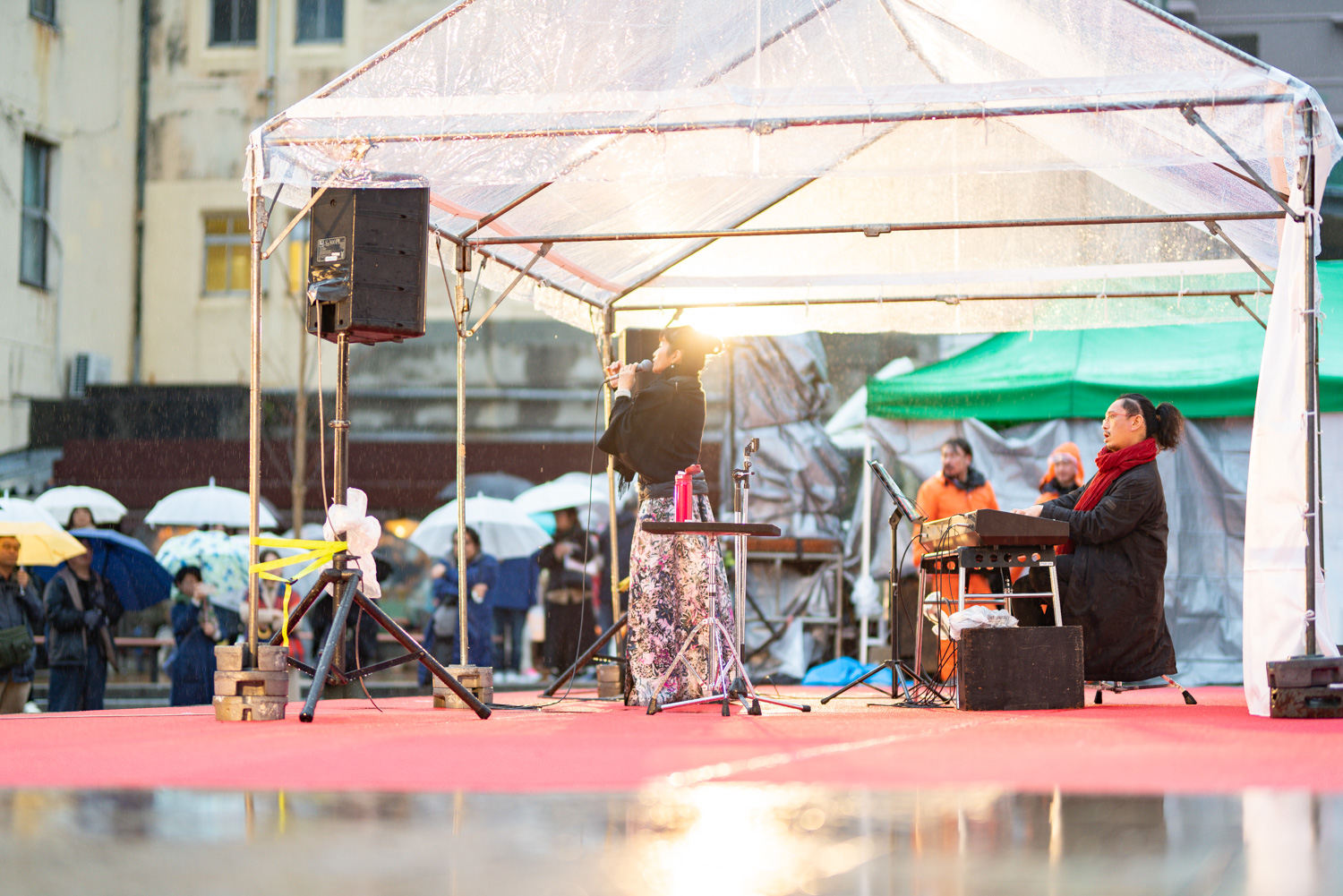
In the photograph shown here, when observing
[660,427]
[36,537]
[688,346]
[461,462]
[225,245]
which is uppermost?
[225,245]

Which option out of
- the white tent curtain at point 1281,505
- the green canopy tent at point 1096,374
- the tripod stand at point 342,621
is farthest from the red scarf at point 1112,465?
the green canopy tent at point 1096,374

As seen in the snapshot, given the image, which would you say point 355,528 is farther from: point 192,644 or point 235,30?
point 235,30

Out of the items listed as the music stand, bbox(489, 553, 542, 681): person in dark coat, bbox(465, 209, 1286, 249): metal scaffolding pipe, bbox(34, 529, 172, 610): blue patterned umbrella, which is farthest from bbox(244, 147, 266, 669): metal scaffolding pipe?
bbox(489, 553, 542, 681): person in dark coat

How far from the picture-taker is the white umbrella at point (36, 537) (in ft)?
33.0

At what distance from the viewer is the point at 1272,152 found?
5848 mm

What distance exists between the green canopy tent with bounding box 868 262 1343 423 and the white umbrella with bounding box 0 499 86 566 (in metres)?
6.25

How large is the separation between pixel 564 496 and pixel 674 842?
12942 millimetres

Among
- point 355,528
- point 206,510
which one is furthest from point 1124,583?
point 206,510

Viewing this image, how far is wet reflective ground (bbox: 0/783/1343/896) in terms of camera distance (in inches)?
92.3

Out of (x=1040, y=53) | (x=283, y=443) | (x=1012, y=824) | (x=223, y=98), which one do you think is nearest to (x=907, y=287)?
(x=1040, y=53)

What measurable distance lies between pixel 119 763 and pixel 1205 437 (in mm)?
8780

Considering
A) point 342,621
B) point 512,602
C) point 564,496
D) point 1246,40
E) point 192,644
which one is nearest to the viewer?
point 342,621

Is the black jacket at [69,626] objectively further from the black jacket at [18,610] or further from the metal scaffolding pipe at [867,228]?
the metal scaffolding pipe at [867,228]

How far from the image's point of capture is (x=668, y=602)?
668cm
